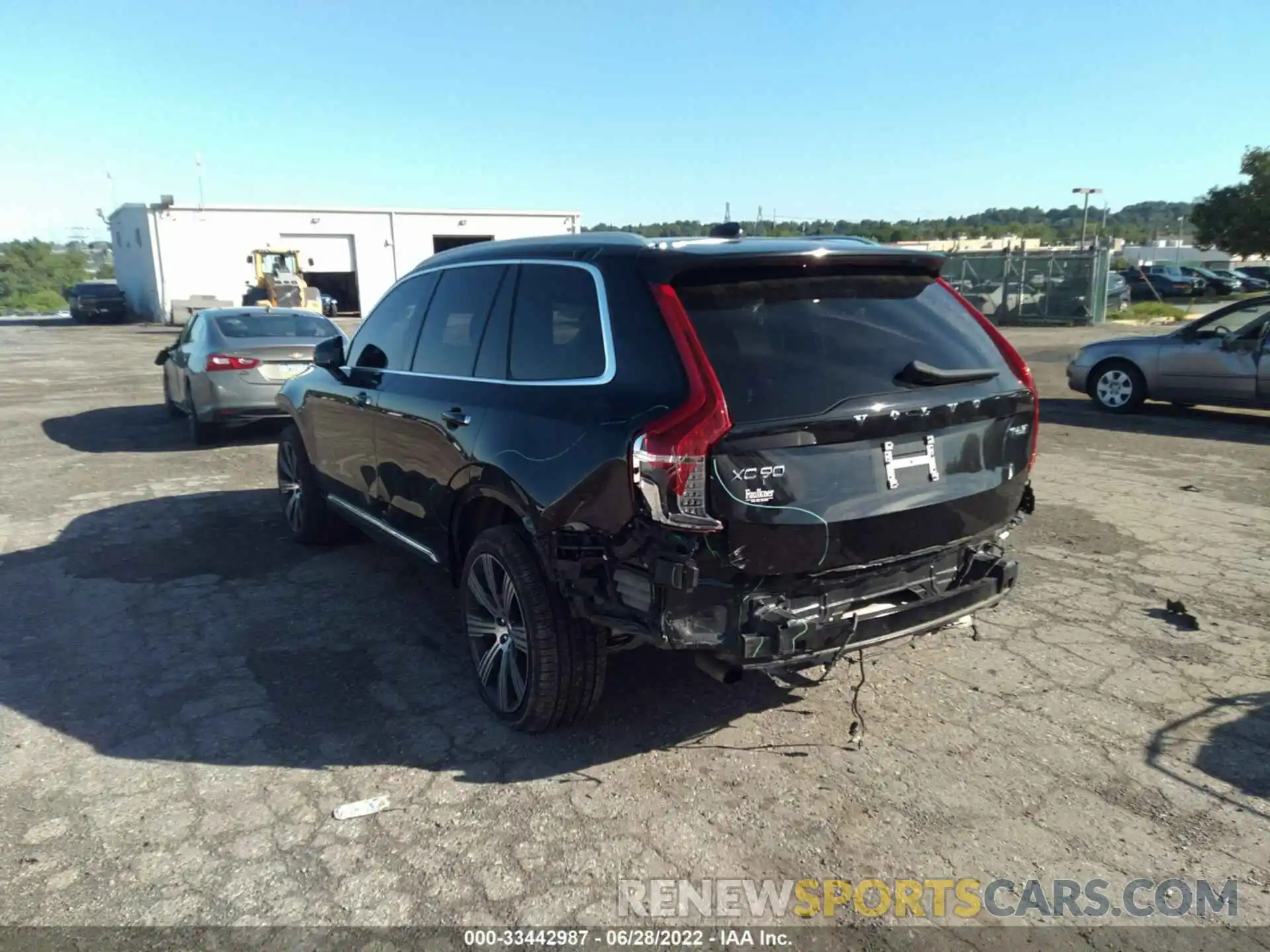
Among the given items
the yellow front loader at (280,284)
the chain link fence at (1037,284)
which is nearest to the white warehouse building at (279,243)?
the yellow front loader at (280,284)

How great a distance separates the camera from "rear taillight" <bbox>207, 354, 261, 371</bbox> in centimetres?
980

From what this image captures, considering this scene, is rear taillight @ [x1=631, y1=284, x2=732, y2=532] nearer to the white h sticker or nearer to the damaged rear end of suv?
the damaged rear end of suv

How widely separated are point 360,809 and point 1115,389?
38.1ft

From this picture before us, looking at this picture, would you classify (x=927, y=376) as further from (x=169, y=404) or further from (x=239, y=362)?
(x=169, y=404)

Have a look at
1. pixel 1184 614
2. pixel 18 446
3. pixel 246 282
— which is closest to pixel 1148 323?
pixel 1184 614

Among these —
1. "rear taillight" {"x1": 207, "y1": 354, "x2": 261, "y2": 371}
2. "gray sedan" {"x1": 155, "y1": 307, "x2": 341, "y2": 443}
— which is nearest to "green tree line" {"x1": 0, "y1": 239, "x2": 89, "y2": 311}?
"gray sedan" {"x1": 155, "y1": 307, "x2": 341, "y2": 443}

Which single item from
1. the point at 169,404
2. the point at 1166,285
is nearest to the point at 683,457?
the point at 169,404

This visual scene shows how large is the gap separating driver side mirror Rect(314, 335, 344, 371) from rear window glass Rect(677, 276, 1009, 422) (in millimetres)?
3113

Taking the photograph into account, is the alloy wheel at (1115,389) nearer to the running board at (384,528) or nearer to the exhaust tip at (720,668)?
the running board at (384,528)

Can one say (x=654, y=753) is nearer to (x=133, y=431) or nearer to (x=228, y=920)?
(x=228, y=920)

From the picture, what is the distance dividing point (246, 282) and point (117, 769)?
42325 millimetres

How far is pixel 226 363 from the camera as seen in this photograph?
9.80 metres

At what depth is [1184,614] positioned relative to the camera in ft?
15.9

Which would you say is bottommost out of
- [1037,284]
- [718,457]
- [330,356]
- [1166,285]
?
[718,457]
